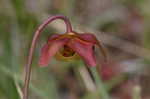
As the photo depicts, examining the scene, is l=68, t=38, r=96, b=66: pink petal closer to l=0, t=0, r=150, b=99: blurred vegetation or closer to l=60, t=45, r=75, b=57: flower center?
l=60, t=45, r=75, b=57: flower center

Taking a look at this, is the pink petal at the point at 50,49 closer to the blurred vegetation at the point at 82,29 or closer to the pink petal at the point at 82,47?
the pink petal at the point at 82,47

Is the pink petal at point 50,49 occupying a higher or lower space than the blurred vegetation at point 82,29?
higher

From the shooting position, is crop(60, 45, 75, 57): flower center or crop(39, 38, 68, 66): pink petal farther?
crop(60, 45, 75, 57): flower center

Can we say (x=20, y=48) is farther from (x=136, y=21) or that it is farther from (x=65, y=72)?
(x=136, y=21)

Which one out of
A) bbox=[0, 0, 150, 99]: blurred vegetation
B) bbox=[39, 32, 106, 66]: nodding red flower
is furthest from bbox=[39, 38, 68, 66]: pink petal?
→ bbox=[0, 0, 150, 99]: blurred vegetation

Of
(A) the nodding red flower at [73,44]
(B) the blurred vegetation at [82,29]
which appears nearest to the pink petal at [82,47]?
(A) the nodding red flower at [73,44]

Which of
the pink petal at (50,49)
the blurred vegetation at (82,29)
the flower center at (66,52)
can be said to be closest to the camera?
the pink petal at (50,49)
